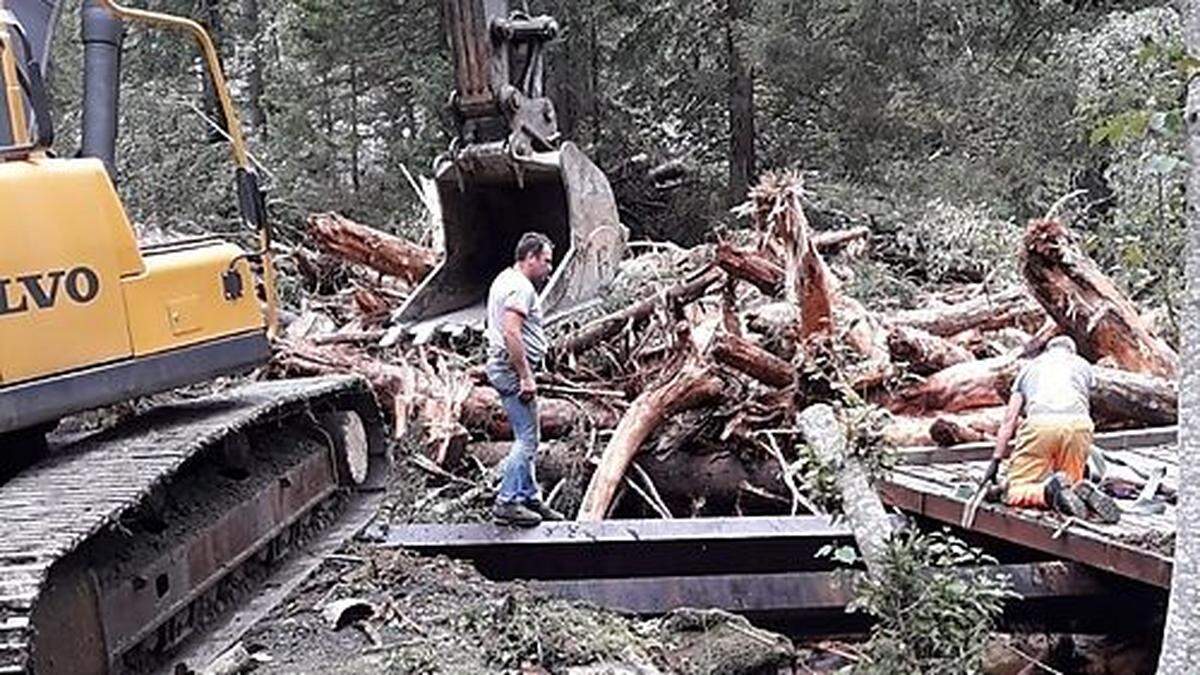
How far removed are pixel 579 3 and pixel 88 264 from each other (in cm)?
1462

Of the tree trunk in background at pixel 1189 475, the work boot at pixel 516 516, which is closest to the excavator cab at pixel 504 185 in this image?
the work boot at pixel 516 516

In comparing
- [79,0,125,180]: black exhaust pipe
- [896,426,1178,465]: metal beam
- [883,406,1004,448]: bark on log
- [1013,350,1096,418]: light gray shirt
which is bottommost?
[896,426,1178,465]: metal beam

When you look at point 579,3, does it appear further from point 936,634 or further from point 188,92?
point 936,634

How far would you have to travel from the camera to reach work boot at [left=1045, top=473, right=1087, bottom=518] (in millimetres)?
6488

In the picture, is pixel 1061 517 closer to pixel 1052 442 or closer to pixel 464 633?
pixel 1052 442

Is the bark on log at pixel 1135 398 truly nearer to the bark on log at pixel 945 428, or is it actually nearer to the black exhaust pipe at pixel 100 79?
the bark on log at pixel 945 428

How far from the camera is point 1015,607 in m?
6.75

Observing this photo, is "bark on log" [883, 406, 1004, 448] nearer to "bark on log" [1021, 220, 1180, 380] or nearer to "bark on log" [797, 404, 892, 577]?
"bark on log" [1021, 220, 1180, 380]

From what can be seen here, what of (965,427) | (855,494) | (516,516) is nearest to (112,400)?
(516,516)

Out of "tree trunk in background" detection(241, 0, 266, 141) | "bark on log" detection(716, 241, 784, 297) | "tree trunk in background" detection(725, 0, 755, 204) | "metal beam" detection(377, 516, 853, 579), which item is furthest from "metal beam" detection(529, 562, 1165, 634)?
"tree trunk in background" detection(241, 0, 266, 141)

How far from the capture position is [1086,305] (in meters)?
8.52

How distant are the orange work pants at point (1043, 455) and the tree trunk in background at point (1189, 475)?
5.70 ft

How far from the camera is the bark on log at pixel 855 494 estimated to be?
5.78 metres

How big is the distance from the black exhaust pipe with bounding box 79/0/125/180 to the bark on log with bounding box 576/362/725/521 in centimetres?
352
